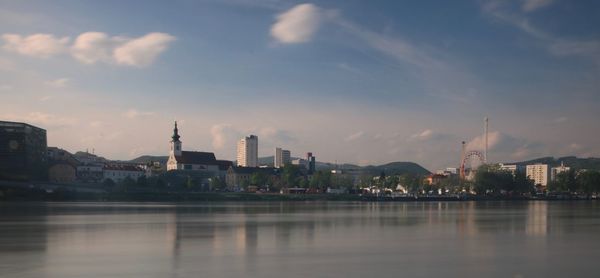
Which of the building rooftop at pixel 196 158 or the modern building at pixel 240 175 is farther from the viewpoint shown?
the building rooftop at pixel 196 158

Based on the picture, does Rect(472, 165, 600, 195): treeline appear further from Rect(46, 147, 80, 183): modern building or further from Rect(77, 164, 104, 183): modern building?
Rect(77, 164, 104, 183): modern building

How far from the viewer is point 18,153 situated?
10719 centimetres

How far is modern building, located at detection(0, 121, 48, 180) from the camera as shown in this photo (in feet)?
338

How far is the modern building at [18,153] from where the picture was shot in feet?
338

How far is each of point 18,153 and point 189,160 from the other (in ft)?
205

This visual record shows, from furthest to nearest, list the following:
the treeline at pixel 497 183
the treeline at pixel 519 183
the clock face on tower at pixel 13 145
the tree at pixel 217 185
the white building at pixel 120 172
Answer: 1. the white building at pixel 120 172
2. the tree at pixel 217 185
3. the treeline at pixel 519 183
4. the treeline at pixel 497 183
5. the clock face on tower at pixel 13 145

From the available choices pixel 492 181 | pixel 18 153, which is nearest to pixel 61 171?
pixel 18 153

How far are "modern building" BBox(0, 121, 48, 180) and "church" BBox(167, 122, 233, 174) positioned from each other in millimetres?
49481

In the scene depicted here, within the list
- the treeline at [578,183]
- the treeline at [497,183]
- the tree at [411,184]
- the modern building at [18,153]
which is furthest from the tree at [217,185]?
the treeline at [578,183]

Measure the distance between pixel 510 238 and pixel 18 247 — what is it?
21430 mm

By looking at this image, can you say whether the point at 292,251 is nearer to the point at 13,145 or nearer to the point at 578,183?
the point at 13,145

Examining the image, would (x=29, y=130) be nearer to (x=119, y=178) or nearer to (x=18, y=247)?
(x=119, y=178)

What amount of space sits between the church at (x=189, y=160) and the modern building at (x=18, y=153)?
49.5m

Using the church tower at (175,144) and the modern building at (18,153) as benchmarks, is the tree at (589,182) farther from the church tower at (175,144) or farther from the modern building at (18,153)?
the modern building at (18,153)
